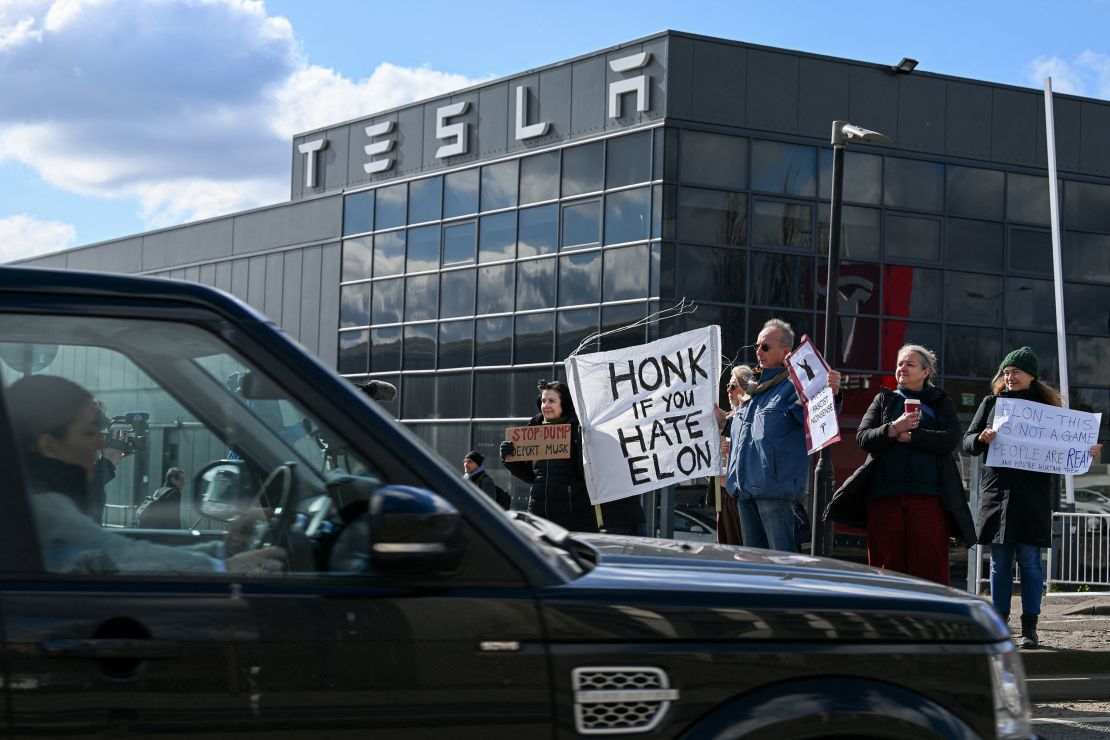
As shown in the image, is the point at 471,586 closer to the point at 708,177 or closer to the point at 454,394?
the point at 708,177

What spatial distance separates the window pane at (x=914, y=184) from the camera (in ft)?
101

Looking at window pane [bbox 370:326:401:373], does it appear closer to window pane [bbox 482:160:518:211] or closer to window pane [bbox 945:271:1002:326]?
Answer: window pane [bbox 482:160:518:211]

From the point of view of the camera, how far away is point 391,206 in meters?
34.8

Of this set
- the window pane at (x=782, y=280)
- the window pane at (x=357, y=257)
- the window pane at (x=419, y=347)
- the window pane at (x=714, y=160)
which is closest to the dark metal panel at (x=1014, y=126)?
the window pane at (x=782, y=280)

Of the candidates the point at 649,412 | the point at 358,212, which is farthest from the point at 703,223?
the point at 649,412

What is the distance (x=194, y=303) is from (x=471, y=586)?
2.39 ft

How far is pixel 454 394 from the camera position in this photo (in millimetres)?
33031

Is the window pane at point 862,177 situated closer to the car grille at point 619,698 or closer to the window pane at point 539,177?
the window pane at point 539,177

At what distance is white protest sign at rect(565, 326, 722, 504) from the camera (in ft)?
38.7

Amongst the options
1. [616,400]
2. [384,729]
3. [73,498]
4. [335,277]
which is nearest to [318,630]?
[384,729]

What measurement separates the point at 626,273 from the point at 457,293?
5.24 m

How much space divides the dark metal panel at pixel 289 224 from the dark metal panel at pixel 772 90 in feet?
38.5

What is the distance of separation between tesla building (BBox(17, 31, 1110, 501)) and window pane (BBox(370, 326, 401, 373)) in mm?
62

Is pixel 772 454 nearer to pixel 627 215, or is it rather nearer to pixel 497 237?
pixel 627 215
